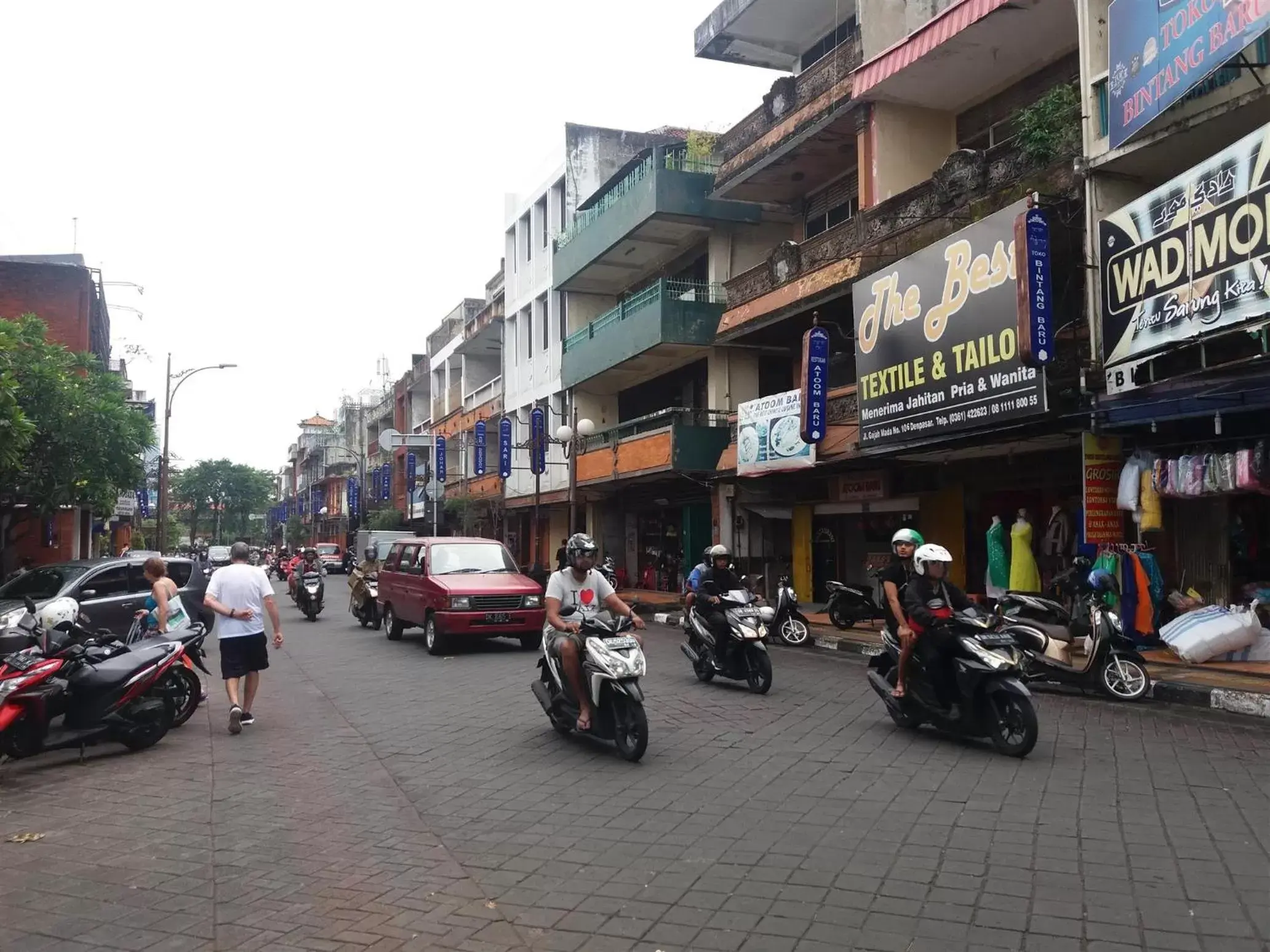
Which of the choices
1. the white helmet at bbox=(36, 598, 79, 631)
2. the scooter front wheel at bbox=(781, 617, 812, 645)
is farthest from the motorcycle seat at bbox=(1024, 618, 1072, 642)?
the white helmet at bbox=(36, 598, 79, 631)

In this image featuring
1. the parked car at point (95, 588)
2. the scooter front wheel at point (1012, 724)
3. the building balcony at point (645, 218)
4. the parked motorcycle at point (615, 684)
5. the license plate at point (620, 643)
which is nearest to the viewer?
the scooter front wheel at point (1012, 724)

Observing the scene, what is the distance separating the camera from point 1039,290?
40.8ft

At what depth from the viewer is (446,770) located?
7.04 m

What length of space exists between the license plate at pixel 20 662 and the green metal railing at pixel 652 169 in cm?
1961

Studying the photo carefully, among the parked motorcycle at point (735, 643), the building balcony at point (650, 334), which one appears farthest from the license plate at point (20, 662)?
the building balcony at point (650, 334)

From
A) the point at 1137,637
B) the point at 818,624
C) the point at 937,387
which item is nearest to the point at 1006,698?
the point at 1137,637

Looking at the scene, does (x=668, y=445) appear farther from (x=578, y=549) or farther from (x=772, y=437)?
(x=578, y=549)

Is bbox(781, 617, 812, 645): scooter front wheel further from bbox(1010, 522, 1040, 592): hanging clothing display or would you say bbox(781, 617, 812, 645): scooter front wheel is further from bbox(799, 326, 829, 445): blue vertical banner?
bbox(799, 326, 829, 445): blue vertical banner

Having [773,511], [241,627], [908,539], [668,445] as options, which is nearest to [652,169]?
[668,445]

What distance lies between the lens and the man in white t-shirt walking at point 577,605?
24.7ft

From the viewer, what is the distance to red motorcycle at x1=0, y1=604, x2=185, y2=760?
706cm

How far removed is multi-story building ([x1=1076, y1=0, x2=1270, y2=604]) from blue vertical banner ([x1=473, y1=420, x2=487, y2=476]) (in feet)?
90.5

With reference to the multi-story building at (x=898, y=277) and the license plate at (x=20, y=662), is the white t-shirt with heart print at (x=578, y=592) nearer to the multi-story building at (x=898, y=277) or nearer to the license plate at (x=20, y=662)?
the license plate at (x=20, y=662)

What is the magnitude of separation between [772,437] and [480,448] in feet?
69.4
